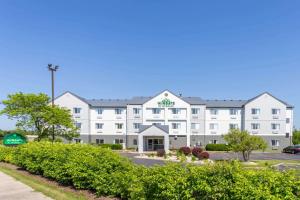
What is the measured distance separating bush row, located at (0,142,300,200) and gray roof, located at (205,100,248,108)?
46.3 metres

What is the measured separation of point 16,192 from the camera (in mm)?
9945

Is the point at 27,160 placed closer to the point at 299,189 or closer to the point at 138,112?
the point at 299,189

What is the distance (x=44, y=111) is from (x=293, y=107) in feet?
161

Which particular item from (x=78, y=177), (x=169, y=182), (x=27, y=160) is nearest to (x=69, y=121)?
(x=27, y=160)

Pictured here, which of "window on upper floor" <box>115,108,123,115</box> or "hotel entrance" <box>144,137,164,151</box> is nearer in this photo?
"hotel entrance" <box>144,137,164,151</box>

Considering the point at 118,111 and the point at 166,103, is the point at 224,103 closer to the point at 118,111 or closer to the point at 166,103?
the point at 166,103

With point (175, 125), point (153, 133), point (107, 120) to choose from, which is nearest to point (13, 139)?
point (153, 133)

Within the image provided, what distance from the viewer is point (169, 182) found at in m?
6.37

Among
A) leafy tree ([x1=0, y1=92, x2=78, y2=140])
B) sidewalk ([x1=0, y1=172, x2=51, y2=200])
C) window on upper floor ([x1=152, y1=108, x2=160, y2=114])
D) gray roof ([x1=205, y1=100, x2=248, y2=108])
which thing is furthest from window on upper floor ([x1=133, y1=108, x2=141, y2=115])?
sidewalk ([x1=0, y1=172, x2=51, y2=200])

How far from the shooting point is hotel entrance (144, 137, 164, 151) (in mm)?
48969

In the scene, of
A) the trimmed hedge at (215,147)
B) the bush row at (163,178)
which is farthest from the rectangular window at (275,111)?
the bush row at (163,178)

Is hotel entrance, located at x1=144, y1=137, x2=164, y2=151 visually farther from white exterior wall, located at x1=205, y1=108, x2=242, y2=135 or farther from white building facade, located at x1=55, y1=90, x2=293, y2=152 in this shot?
white exterior wall, located at x1=205, y1=108, x2=242, y2=135

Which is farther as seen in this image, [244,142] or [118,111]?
[118,111]

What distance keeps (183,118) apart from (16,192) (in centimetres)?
4453
